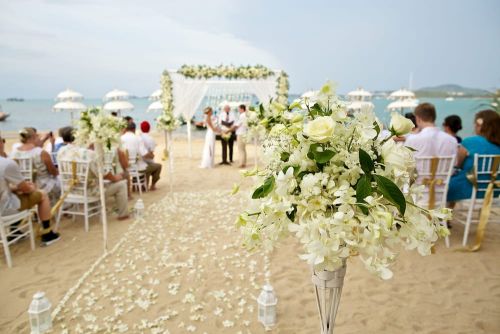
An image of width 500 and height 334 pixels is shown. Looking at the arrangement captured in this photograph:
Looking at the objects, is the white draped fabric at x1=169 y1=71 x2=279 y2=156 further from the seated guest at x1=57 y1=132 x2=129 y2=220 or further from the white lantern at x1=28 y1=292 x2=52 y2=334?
the white lantern at x1=28 y1=292 x2=52 y2=334

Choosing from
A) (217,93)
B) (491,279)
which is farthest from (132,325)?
(217,93)

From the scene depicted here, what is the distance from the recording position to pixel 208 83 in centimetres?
1106

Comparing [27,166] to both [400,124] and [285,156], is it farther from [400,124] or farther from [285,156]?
[400,124]

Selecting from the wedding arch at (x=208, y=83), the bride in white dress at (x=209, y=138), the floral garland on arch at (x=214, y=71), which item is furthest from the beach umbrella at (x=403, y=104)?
the bride in white dress at (x=209, y=138)

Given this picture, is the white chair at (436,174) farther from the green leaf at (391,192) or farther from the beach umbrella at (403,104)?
the beach umbrella at (403,104)

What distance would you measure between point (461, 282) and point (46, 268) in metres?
4.44

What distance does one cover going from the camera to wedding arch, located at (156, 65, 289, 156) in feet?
33.6

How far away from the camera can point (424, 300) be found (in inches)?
125

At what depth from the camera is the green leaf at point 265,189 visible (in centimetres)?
127

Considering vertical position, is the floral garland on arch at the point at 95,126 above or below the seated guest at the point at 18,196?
above

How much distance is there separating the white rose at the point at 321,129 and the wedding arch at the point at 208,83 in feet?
29.5

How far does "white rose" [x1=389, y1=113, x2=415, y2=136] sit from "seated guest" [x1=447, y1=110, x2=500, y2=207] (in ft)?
12.2

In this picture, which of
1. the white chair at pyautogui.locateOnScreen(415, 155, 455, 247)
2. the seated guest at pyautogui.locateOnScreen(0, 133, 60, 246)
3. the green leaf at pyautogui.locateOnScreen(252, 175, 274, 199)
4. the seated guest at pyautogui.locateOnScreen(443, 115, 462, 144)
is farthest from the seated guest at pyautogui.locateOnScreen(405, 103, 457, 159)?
the seated guest at pyautogui.locateOnScreen(0, 133, 60, 246)

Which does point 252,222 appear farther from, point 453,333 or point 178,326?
point 453,333
